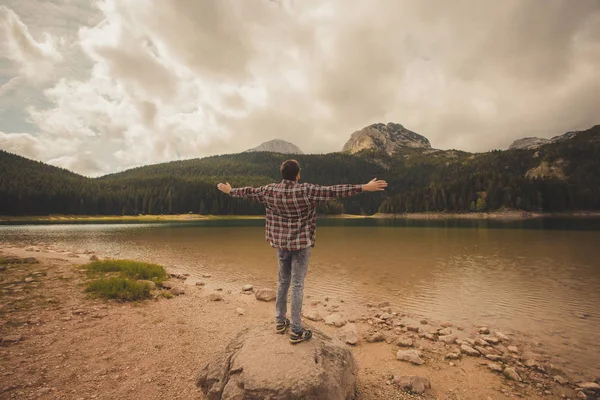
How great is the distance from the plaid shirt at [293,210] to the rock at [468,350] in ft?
22.1

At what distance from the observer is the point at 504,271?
→ 70.6ft

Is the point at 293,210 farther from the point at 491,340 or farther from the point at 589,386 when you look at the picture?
the point at 491,340

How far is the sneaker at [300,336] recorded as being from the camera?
5.48m

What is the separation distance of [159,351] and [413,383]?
635 cm

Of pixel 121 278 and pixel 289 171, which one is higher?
pixel 289 171

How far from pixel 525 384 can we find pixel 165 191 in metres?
165

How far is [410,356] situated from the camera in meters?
7.81

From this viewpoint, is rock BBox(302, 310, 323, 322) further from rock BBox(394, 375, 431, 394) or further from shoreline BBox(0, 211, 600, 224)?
shoreline BBox(0, 211, 600, 224)

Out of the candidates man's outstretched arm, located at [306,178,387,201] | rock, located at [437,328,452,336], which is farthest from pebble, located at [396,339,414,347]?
man's outstretched arm, located at [306,178,387,201]

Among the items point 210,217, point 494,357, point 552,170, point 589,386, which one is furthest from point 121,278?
point 552,170

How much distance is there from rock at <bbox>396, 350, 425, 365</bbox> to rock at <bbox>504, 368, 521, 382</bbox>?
202 cm

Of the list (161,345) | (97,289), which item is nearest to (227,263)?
(97,289)

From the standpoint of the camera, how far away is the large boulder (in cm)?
450

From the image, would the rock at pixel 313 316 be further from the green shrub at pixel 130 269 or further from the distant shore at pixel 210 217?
the distant shore at pixel 210 217
